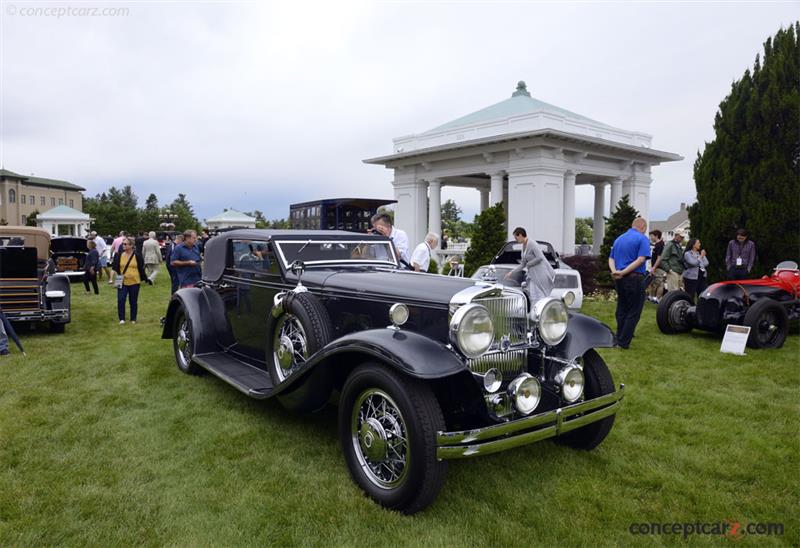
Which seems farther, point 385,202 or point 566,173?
point 385,202

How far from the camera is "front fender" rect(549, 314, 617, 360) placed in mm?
3705

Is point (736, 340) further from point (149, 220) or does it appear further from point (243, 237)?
point (149, 220)

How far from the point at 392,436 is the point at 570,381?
1271 millimetres

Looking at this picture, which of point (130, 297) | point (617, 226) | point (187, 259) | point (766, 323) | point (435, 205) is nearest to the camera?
point (766, 323)

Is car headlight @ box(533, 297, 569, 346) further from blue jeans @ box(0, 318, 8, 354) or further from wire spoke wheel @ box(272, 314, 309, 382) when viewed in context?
blue jeans @ box(0, 318, 8, 354)

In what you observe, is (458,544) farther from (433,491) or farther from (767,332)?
(767,332)

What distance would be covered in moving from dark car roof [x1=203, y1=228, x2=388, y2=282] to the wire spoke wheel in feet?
3.21

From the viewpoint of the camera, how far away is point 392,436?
3254 millimetres

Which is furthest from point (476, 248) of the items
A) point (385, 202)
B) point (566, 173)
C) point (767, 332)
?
point (385, 202)

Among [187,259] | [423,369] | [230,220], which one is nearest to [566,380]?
[423,369]

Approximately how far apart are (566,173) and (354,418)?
18114 millimetres

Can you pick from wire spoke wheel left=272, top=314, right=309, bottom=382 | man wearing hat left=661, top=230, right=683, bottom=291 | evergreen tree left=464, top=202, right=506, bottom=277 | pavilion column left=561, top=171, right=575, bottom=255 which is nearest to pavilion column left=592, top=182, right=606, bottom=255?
pavilion column left=561, top=171, right=575, bottom=255

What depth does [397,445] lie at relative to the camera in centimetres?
323

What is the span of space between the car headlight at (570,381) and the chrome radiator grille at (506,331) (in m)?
0.27
